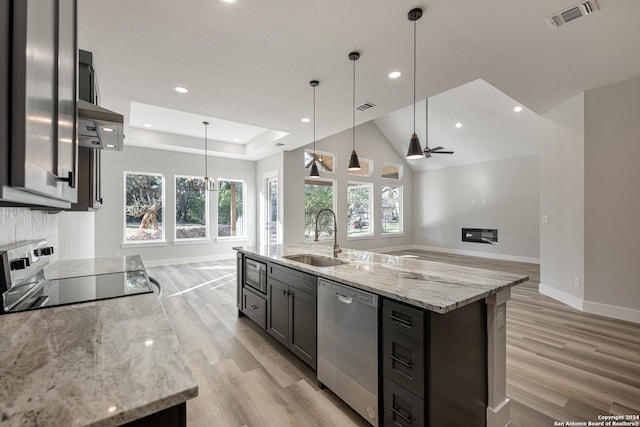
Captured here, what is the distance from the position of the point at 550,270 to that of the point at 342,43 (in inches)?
179

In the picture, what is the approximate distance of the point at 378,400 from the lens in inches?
65.6

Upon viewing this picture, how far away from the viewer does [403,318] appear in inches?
60.1

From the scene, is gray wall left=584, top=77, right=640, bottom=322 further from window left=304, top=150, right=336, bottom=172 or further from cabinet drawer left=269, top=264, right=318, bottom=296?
window left=304, top=150, right=336, bottom=172

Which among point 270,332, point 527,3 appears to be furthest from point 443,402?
point 527,3

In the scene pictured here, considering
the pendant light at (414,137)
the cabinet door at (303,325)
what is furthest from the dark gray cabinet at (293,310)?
the pendant light at (414,137)

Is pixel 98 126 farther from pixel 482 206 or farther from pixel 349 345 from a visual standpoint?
pixel 482 206

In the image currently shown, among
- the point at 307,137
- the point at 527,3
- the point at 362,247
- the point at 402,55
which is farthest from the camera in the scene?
the point at 362,247

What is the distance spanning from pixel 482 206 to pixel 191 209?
808 centimetres

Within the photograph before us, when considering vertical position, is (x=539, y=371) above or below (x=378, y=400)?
below

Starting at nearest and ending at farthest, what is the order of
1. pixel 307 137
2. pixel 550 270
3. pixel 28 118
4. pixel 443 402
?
pixel 28 118
pixel 443 402
pixel 550 270
pixel 307 137

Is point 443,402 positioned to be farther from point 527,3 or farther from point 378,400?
point 527,3

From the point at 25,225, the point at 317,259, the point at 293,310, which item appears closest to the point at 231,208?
the point at 317,259

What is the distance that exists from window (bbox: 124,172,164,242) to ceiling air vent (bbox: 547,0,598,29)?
7359 millimetres

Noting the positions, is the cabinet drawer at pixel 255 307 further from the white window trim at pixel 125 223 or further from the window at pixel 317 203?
the white window trim at pixel 125 223
